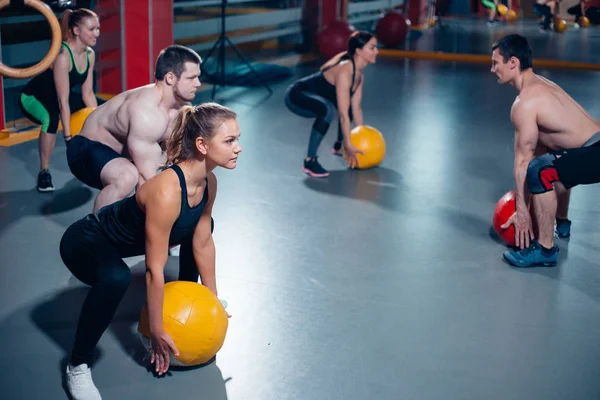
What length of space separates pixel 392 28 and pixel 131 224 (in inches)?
388

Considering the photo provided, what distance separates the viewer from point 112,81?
25.9ft

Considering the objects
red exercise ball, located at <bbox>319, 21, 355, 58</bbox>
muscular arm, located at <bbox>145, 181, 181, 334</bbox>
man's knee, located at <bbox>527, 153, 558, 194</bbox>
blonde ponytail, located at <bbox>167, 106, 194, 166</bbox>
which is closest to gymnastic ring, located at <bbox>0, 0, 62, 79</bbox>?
blonde ponytail, located at <bbox>167, 106, 194, 166</bbox>

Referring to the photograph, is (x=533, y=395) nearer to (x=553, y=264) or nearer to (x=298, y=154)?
(x=553, y=264)

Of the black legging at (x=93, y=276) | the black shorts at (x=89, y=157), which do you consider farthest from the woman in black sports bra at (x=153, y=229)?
the black shorts at (x=89, y=157)

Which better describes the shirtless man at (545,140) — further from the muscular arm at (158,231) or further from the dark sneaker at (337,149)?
the dark sneaker at (337,149)

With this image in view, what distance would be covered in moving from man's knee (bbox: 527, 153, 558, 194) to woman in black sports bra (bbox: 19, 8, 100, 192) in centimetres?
269

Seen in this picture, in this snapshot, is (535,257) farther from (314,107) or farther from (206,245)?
(314,107)

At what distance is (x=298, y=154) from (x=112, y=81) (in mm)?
2722

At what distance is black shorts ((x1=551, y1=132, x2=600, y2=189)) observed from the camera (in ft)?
A: 12.1

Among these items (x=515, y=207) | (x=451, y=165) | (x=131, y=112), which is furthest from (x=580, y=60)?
(x=131, y=112)

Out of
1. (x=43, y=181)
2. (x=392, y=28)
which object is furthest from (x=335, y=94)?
(x=392, y=28)

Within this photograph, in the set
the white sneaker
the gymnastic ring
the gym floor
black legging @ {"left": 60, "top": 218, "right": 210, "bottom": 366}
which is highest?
the gymnastic ring

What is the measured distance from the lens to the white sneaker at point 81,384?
2.63 m

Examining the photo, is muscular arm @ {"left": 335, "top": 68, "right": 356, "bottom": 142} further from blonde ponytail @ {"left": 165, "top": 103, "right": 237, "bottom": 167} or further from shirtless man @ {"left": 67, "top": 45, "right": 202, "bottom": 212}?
blonde ponytail @ {"left": 165, "top": 103, "right": 237, "bottom": 167}
